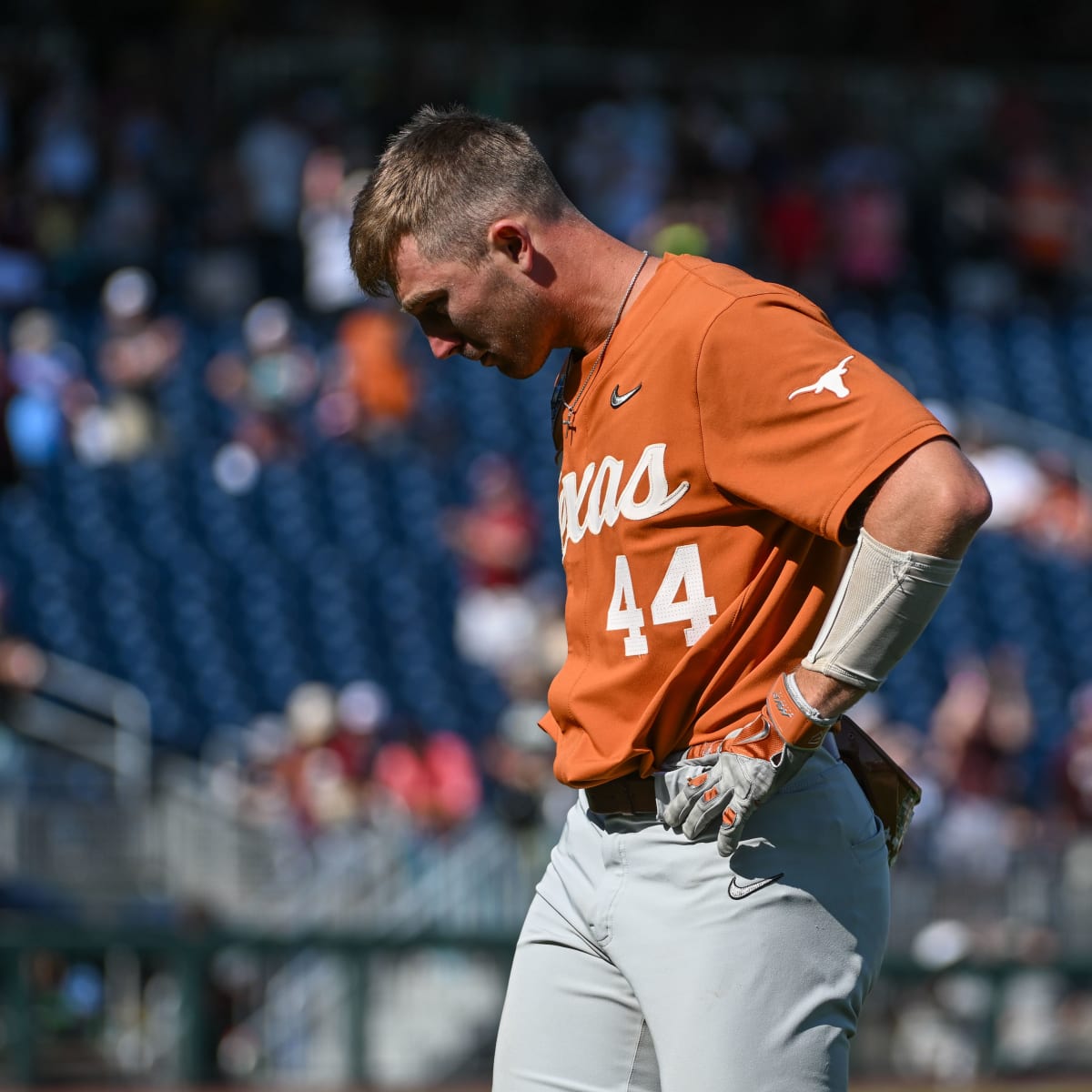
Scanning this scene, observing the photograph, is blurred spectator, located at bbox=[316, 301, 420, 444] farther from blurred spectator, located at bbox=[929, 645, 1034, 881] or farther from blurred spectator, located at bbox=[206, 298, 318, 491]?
blurred spectator, located at bbox=[929, 645, 1034, 881]

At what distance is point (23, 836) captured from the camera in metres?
9.65

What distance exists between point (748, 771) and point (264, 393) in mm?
10529

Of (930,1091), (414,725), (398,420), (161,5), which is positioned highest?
(161,5)

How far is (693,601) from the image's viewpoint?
2705 millimetres

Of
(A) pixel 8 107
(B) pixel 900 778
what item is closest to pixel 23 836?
(A) pixel 8 107

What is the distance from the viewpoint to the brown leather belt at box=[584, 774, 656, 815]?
2773 millimetres

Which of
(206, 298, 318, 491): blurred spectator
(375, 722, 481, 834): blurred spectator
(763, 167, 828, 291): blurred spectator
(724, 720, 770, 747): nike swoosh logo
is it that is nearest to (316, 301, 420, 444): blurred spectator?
(206, 298, 318, 491): blurred spectator

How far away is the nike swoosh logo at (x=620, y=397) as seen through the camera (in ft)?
8.95

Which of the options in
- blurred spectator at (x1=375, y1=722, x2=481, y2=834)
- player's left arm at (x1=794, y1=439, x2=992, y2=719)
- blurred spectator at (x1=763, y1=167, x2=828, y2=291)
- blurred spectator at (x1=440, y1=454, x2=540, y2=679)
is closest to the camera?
player's left arm at (x1=794, y1=439, x2=992, y2=719)

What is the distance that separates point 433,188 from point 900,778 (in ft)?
3.52

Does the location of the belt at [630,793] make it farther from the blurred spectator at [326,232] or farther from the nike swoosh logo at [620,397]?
the blurred spectator at [326,232]

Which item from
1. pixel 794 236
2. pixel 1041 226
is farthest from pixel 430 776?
pixel 1041 226

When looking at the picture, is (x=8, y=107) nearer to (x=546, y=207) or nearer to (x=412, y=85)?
(x=412, y=85)

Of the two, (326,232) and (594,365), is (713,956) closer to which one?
(594,365)
